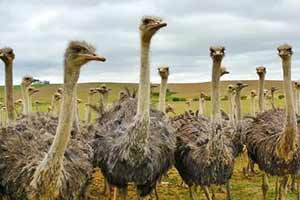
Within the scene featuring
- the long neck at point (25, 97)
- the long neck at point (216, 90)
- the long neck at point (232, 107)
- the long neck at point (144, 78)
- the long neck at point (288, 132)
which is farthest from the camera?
the long neck at point (232, 107)

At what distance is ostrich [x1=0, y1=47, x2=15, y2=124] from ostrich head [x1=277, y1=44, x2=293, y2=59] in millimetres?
3709

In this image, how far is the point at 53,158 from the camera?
5.64 metres

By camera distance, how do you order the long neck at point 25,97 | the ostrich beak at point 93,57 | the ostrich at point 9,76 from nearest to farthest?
the ostrich beak at point 93,57, the ostrich at point 9,76, the long neck at point 25,97

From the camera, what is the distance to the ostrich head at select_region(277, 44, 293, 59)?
28.1 ft

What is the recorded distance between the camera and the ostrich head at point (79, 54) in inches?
225

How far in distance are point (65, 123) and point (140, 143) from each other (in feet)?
6.70

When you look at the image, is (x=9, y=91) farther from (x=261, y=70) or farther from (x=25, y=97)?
(x=261, y=70)

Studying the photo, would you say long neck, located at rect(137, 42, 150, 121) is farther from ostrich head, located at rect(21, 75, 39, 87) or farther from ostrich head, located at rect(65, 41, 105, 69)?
ostrich head, located at rect(21, 75, 39, 87)

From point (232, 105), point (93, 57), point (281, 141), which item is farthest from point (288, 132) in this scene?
point (232, 105)

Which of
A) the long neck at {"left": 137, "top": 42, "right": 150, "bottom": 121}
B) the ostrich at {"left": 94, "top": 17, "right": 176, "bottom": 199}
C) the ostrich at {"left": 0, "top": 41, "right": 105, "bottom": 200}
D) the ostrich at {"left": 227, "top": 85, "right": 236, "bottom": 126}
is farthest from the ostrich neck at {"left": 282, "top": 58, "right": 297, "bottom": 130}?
the ostrich at {"left": 227, "top": 85, "right": 236, "bottom": 126}

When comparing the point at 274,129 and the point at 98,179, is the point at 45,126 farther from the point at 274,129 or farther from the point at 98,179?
the point at 98,179

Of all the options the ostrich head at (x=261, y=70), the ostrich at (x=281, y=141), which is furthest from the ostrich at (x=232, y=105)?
the ostrich at (x=281, y=141)

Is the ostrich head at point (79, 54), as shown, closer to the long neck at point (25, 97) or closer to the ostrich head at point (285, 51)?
the ostrich head at point (285, 51)

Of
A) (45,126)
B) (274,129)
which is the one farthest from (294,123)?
(45,126)
